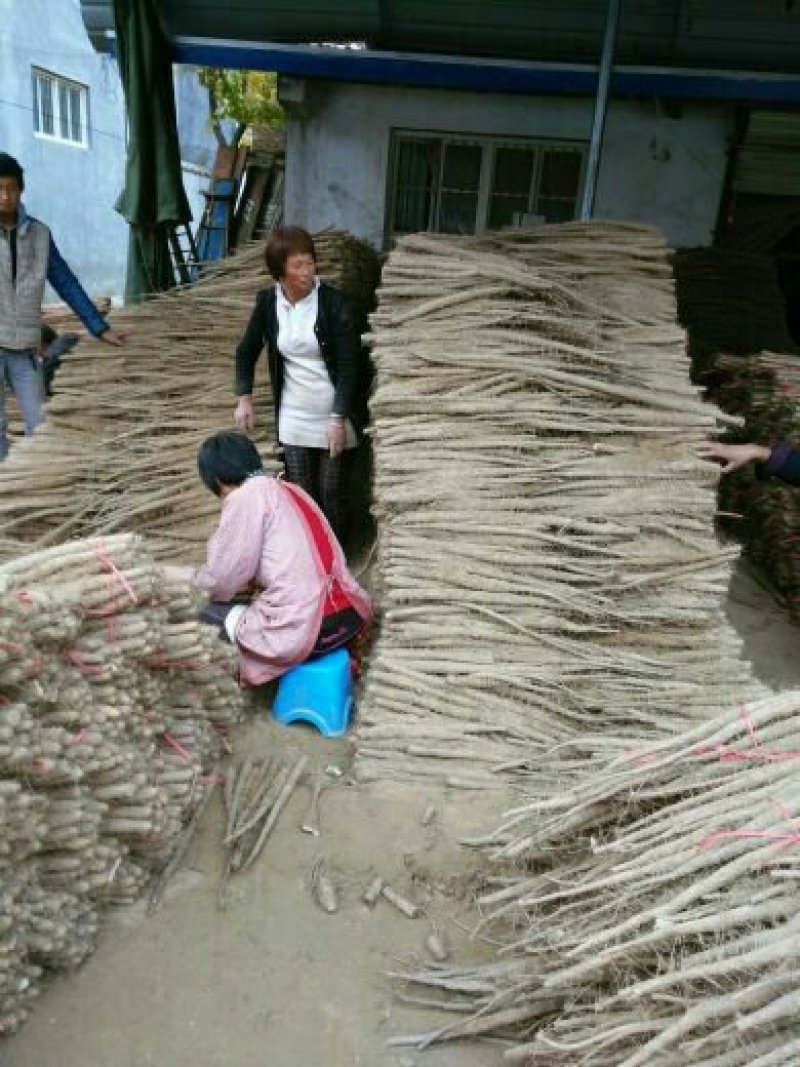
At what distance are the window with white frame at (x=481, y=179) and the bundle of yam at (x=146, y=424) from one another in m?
3.26

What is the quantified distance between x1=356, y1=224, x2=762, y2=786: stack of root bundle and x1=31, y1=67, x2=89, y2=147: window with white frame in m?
12.0

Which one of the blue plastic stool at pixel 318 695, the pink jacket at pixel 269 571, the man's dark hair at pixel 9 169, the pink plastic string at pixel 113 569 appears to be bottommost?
the blue plastic stool at pixel 318 695

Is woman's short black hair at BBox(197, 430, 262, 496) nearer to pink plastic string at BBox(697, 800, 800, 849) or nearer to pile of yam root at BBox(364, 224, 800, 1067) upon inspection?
pile of yam root at BBox(364, 224, 800, 1067)

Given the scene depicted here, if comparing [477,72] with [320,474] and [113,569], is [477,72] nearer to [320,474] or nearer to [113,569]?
[320,474]

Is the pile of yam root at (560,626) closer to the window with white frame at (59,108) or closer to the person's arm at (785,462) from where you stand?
the person's arm at (785,462)

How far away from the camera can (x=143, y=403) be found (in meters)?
4.51

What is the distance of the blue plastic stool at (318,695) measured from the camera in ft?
10.9

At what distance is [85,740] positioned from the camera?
2.18 meters

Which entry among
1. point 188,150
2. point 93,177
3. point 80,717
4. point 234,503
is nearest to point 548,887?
point 80,717

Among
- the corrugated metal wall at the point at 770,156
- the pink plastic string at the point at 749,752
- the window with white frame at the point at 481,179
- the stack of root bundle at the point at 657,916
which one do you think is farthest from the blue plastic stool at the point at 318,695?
the corrugated metal wall at the point at 770,156

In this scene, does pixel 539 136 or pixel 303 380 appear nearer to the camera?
pixel 303 380

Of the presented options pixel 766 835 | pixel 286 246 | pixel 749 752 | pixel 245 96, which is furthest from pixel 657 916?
pixel 245 96

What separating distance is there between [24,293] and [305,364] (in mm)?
1597

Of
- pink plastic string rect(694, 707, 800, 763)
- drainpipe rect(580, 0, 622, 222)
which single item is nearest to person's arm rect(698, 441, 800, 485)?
pink plastic string rect(694, 707, 800, 763)
